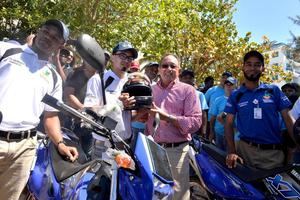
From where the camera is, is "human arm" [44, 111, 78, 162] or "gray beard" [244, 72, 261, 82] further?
"gray beard" [244, 72, 261, 82]

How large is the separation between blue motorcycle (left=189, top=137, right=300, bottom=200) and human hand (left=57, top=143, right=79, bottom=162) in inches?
56.9

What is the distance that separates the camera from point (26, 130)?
3100 mm

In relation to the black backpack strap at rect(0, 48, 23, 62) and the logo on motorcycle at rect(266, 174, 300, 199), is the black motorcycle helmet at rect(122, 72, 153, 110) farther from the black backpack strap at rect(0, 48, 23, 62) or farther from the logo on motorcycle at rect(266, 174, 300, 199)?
the logo on motorcycle at rect(266, 174, 300, 199)

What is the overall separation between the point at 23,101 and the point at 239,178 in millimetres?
1973

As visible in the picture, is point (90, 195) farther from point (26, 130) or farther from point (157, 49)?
point (157, 49)

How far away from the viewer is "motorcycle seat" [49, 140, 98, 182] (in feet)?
8.96

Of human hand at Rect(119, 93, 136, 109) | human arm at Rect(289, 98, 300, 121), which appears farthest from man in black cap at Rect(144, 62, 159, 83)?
human hand at Rect(119, 93, 136, 109)

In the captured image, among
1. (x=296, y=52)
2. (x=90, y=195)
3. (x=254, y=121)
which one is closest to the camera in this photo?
(x=90, y=195)

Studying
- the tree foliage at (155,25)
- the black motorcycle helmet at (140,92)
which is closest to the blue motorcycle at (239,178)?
the black motorcycle helmet at (140,92)

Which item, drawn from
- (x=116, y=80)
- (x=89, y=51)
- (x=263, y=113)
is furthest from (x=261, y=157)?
(x=89, y=51)

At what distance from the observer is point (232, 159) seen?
3.82 metres

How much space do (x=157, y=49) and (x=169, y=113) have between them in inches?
439

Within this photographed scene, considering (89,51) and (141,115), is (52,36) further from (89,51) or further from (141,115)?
(89,51)

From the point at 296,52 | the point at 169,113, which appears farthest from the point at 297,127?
the point at 296,52
